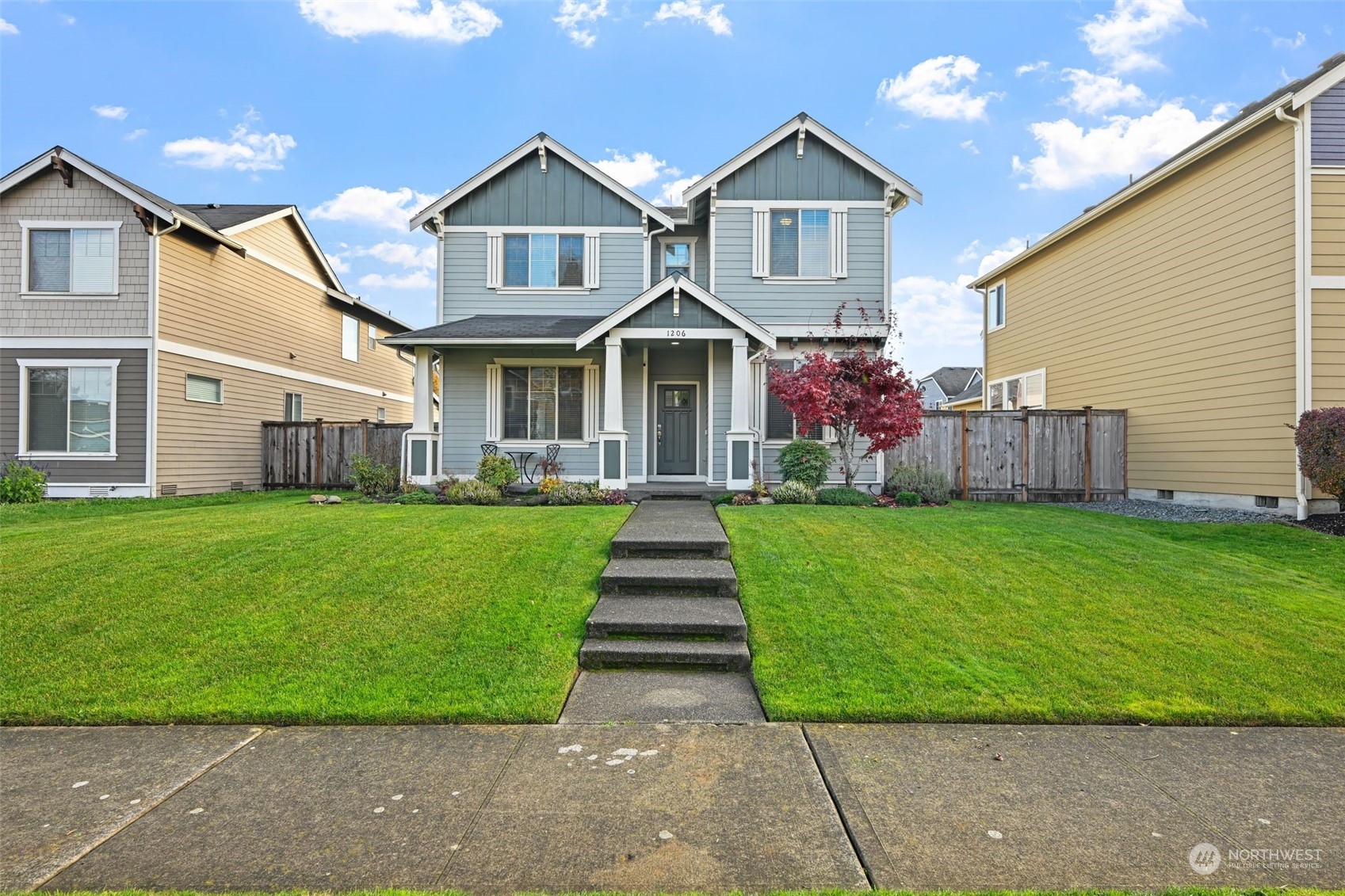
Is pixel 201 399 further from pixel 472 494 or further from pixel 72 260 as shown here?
pixel 472 494

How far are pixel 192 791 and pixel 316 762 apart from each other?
21.8 inches

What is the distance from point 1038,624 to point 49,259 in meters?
18.7

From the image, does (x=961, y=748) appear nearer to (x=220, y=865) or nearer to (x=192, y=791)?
(x=220, y=865)

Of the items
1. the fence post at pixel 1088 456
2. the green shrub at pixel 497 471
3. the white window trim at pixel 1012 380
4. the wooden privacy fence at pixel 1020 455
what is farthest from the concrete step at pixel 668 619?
the white window trim at pixel 1012 380

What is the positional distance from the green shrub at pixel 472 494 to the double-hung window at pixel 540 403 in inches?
100

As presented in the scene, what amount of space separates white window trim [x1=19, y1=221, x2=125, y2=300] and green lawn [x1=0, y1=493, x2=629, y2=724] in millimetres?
7260

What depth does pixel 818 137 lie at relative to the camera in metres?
13.6

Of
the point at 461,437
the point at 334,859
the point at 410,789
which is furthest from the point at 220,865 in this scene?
the point at 461,437

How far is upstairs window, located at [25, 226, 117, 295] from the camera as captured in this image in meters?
13.1

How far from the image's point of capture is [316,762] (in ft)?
11.6

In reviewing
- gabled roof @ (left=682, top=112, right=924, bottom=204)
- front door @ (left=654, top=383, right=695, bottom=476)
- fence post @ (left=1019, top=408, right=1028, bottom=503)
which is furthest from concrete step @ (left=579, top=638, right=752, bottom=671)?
gabled roof @ (left=682, top=112, right=924, bottom=204)

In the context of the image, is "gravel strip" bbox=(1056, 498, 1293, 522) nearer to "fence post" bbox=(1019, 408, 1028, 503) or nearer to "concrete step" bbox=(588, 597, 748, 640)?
"fence post" bbox=(1019, 408, 1028, 503)

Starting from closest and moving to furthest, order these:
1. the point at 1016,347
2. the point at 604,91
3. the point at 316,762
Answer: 1. the point at 316,762
2. the point at 604,91
3. the point at 1016,347

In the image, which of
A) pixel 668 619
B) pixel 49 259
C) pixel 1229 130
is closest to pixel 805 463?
pixel 668 619
